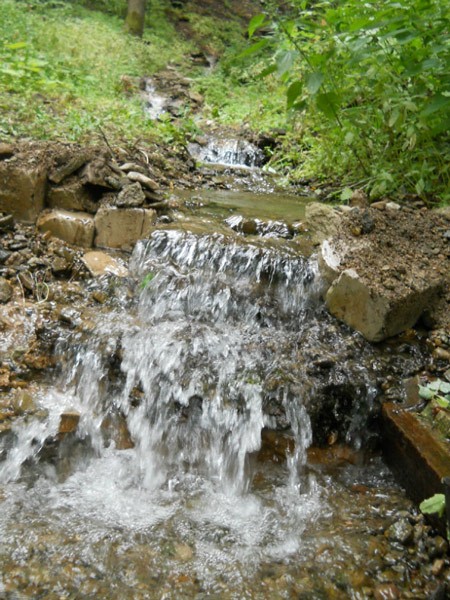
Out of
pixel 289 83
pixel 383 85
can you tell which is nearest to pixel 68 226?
pixel 383 85

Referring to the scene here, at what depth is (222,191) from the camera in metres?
6.32

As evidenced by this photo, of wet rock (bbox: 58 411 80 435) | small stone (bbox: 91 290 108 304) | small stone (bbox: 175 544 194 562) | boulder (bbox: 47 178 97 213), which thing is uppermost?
boulder (bbox: 47 178 97 213)

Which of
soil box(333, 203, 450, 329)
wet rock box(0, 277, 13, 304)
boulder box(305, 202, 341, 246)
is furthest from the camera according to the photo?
boulder box(305, 202, 341, 246)

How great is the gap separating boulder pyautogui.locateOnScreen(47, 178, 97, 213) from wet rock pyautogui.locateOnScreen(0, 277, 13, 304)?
1.10m

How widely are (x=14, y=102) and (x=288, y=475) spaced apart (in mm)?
5614

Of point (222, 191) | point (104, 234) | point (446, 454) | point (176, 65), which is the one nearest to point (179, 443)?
point (446, 454)

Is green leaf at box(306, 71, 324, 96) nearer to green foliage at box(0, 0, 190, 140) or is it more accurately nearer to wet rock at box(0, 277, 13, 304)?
wet rock at box(0, 277, 13, 304)

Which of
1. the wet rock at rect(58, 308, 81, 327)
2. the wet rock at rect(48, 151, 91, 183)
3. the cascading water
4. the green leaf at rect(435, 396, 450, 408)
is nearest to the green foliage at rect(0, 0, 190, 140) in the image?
the wet rock at rect(48, 151, 91, 183)

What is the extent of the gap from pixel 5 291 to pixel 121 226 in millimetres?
1271

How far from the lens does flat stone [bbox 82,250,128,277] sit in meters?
4.01

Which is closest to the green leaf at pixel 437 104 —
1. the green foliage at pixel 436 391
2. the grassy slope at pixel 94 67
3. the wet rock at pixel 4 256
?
the green foliage at pixel 436 391

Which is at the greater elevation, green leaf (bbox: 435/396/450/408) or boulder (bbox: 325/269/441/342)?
boulder (bbox: 325/269/441/342)

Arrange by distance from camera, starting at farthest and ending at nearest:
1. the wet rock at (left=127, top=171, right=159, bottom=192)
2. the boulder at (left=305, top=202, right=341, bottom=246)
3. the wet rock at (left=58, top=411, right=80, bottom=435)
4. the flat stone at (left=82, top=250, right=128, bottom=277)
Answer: the wet rock at (left=127, top=171, right=159, bottom=192)
the boulder at (left=305, top=202, right=341, bottom=246)
the flat stone at (left=82, top=250, right=128, bottom=277)
the wet rock at (left=58, top=411, right=80, bottom=435)

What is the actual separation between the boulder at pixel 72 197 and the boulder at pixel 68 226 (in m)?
0.15
